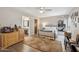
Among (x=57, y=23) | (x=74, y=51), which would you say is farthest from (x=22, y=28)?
(x=74, y=51)

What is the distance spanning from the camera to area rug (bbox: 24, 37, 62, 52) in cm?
195

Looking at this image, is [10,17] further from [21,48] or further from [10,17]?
[21,48]

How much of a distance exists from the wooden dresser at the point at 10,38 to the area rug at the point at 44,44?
157 millimetres

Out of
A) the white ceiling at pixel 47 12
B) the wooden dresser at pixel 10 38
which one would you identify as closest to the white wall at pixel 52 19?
the white ceiling at pixel 47 12

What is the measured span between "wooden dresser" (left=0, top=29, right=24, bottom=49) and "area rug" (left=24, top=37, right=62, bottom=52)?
157 millimetres

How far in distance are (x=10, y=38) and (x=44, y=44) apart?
0.68 metres

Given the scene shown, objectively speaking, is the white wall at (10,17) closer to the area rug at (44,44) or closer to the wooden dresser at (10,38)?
the wooden dresser at (10,38)

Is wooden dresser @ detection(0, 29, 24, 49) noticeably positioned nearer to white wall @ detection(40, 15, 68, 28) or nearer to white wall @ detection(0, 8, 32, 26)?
white wall @ detection(0, 8, 32, 26)

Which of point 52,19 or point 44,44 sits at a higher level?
point 52,19

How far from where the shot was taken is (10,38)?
1925 mm

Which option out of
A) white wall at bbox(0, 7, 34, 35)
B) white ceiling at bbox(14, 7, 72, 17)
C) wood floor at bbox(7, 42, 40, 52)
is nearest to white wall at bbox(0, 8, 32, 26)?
white wall at bbox(0, 7, 34, 35)

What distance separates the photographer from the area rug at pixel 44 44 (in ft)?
6.38

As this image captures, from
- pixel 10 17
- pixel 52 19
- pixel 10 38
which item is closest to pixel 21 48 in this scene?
pixel 10 38
